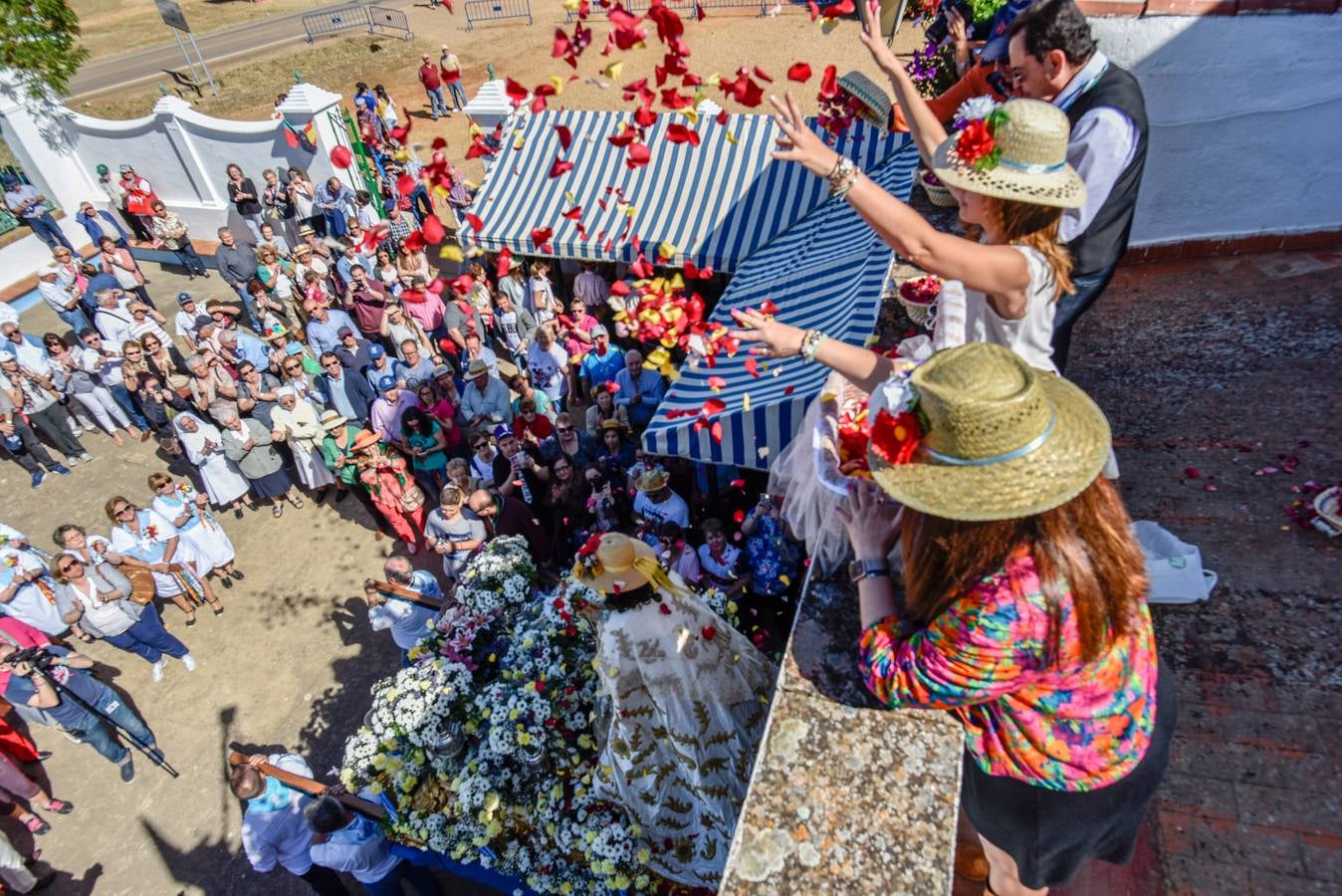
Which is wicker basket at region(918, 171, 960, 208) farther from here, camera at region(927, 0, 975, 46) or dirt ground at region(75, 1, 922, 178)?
dirt ground at region(75, 1, 922, 178)

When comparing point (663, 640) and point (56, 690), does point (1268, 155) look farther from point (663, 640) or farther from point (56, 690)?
point (56, 690)

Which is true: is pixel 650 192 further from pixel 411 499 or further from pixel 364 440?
pixel 411 499

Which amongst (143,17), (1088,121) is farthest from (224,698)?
(143,17)

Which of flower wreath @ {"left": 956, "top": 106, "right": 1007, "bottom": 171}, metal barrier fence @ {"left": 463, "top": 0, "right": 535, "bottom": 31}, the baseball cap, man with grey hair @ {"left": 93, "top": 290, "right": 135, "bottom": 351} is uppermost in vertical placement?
flower wreath @ {"left": 956, "top": 106, "right": 1007, "bottom": 171}

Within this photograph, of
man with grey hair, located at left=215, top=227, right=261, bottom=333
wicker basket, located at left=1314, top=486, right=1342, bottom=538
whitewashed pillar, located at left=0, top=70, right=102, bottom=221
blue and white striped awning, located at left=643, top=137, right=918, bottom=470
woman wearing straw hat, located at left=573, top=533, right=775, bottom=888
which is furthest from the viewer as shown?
whitewashed pillar, located at left=0, top=70, right=102, bottom=221

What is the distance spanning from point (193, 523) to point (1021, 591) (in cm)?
812

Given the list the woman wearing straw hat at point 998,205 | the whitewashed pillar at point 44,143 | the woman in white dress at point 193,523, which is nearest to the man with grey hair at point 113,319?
the woman in white dress at point 193,523

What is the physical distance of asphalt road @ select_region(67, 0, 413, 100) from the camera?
25031 mm

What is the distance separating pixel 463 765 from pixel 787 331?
358 cm

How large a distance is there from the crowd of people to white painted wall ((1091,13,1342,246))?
1.28 meters

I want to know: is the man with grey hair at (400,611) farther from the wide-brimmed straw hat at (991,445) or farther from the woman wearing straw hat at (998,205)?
the wide-brimmed straw hat at (991,445)

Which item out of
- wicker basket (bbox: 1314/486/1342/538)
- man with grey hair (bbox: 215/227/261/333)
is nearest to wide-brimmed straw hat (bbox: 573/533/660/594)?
wicker basket (bbox: 1314/486/1342/538)

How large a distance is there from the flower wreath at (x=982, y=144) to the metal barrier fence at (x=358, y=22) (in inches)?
1113

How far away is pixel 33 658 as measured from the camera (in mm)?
5914
